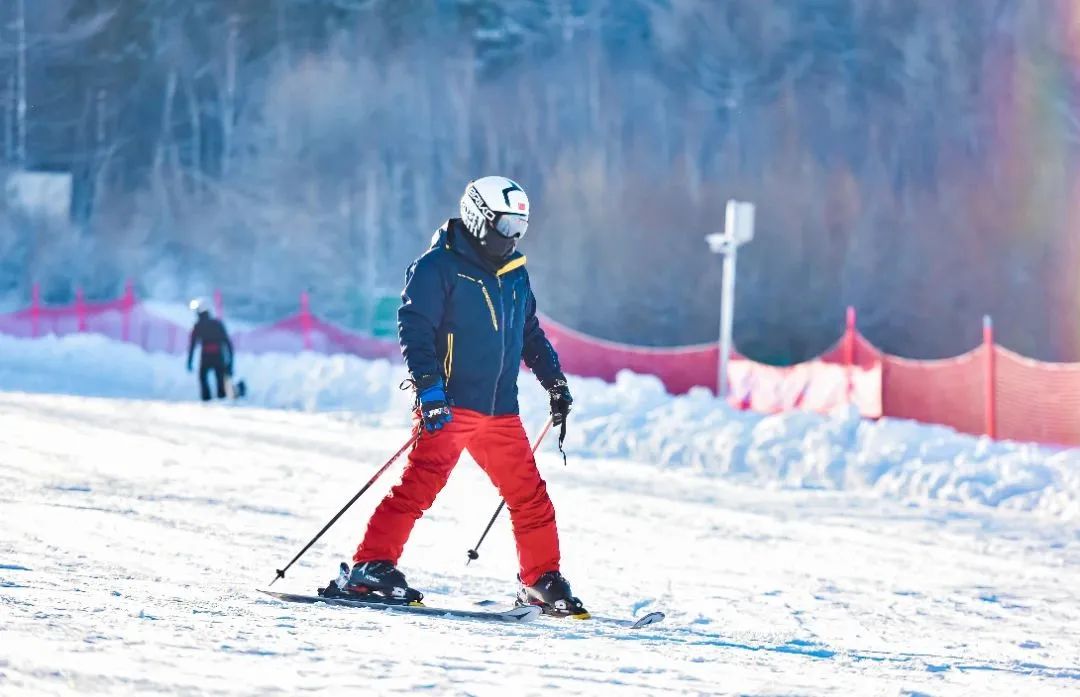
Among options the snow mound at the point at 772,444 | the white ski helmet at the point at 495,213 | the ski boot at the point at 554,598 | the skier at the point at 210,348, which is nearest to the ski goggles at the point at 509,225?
the white ski helmet at the point at 495,213

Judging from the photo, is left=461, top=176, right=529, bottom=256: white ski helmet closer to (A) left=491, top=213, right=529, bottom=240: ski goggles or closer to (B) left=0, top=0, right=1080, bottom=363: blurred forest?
(A) left=491, top=213, right=529, bottom=240: ski goggles

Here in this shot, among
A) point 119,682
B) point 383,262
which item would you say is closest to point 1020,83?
point 383,262

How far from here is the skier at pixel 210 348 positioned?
16938mm

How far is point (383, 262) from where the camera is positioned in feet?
207

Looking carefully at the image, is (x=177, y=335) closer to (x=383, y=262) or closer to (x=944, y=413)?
(x=944, y=413)

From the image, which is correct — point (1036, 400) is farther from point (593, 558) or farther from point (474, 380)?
point (474, 380)

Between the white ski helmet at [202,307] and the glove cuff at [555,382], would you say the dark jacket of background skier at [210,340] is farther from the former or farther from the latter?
the glove cuff at [555,382]

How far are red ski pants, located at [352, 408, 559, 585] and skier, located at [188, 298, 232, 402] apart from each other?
1297 centimetres

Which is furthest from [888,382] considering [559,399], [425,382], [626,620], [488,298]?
[425,382]

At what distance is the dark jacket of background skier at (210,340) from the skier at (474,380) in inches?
514

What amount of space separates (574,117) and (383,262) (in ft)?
53.6

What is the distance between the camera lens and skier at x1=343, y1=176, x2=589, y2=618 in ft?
14.0

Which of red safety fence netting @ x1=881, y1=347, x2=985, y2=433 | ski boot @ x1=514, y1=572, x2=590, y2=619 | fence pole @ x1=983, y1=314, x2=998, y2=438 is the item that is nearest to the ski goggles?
ski boot @ x1=514, y1=572, x2=590, y2=619

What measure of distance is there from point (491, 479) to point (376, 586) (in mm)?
556
